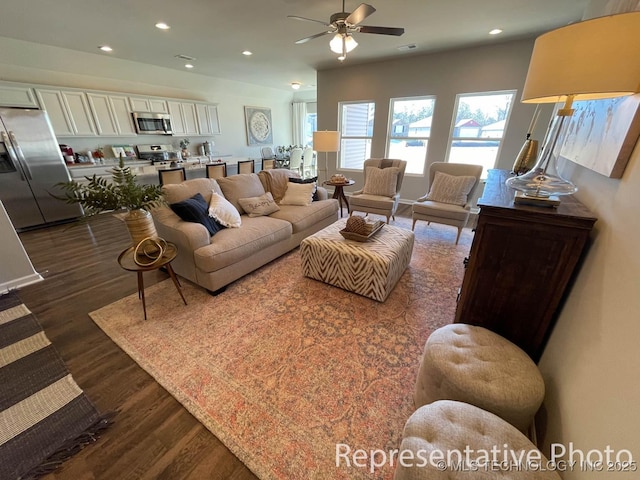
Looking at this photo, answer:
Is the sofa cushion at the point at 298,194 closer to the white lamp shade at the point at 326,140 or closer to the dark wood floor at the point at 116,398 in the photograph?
the white lamp shade at the point at 326,140

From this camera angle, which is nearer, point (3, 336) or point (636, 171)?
point (636, 171)

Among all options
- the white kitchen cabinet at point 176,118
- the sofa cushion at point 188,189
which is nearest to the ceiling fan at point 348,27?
the sofa cushion at point 188,189

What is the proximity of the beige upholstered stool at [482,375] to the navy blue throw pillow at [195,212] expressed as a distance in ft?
6.87

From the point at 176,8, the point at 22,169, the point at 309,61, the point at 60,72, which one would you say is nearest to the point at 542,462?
the point at 176,8

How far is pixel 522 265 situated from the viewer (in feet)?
4.01

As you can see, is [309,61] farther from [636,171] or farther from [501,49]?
[636,171]

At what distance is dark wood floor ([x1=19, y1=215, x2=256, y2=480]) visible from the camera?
1115 millimetres

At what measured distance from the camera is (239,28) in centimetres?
322

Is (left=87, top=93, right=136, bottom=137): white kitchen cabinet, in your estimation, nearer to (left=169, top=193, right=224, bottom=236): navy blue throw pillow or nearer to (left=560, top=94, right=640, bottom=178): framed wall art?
(left=169, top=193, right=224, bottom=236): navy blue throw pillow

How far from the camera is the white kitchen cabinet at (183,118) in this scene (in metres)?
5.60

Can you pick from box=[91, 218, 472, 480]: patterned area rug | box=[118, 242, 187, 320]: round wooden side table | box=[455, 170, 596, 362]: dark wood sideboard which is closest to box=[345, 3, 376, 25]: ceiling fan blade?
box=[455, 170, 596, 362]: dark wood sideboard

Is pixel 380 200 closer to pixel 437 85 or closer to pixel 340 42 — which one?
pixel 340 42

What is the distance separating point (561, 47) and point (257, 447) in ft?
6.80

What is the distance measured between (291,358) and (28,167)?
494 centimetres
